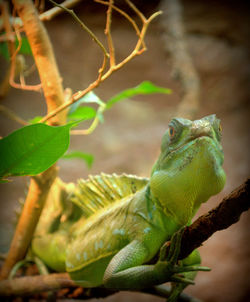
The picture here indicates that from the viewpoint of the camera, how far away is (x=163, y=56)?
11.9 feet

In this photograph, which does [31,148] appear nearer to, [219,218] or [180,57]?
[219,218]

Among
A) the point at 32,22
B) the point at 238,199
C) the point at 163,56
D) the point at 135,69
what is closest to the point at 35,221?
the point at 32,22

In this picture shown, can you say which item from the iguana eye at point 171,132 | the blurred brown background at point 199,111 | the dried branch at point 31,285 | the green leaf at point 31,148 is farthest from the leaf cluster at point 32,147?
the blurred brown background at point 199,111

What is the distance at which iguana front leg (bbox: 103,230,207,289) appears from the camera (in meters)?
1.07

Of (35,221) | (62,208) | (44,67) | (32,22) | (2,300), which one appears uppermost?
(32,22)

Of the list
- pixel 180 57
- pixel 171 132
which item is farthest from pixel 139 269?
pixel 180 57

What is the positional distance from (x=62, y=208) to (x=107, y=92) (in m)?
1.24

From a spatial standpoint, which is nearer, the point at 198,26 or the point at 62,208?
the point at 62,208

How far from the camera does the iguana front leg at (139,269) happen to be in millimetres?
1065

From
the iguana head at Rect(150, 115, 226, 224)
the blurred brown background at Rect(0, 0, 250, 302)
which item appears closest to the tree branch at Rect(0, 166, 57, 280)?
the iguana head at Rect(150, 115, 226, 224)

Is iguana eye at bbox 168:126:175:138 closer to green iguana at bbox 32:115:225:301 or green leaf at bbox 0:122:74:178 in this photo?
green iguana at bbox 32:115:225:301

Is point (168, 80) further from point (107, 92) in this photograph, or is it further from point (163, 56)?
point (107, 92)

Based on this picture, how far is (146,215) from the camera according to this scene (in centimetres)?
133

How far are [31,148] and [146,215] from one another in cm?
57
